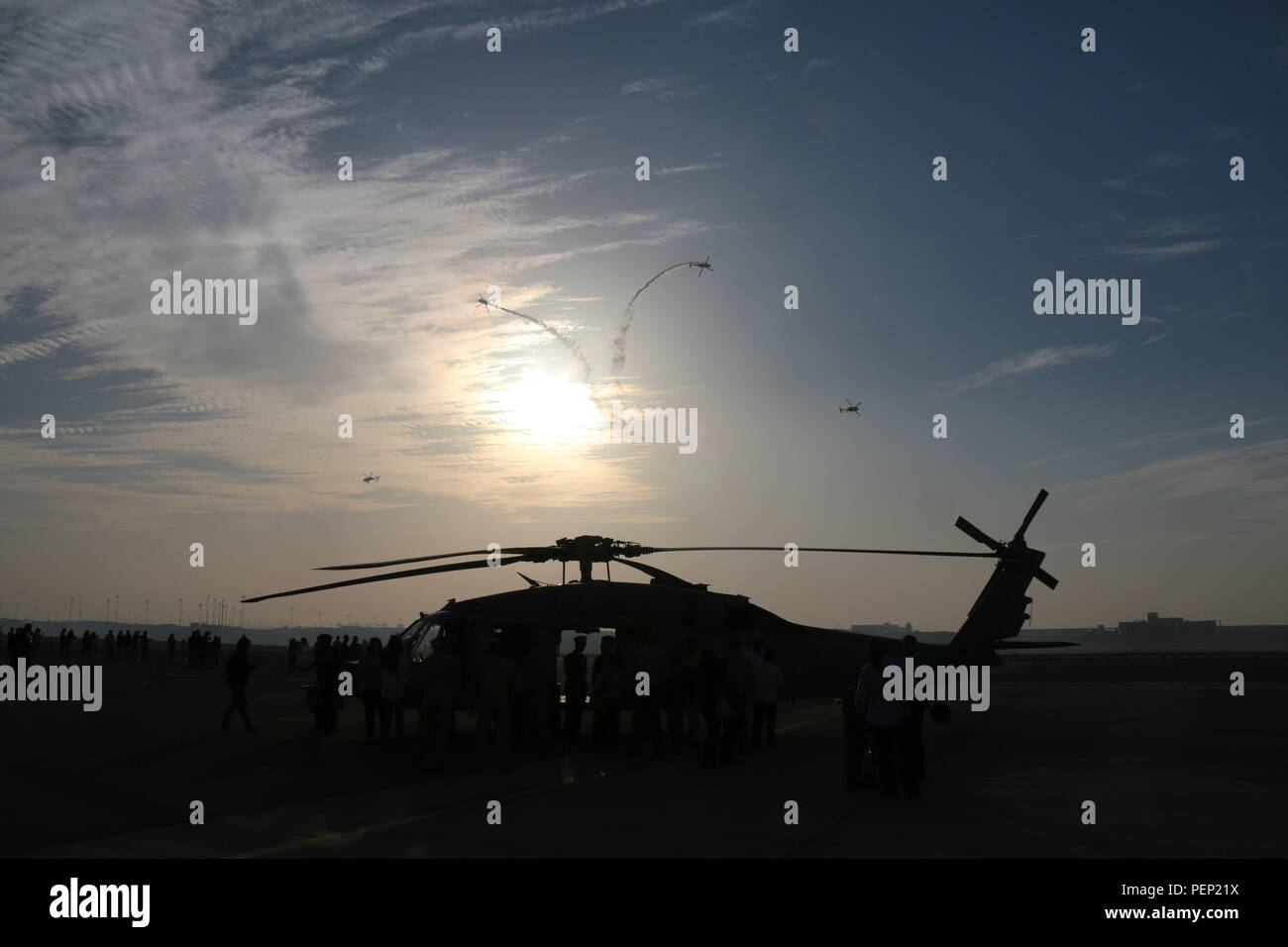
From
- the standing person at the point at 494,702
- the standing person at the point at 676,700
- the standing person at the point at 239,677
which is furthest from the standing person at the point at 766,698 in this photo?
the standing person at the point at 239,677

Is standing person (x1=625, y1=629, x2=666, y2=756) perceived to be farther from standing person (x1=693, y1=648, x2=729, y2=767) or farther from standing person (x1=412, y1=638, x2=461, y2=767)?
standing person (x1=412, y1=638, x2=461, y2=767)

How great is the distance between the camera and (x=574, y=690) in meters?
18.1

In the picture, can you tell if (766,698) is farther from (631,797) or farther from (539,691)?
(631,797)

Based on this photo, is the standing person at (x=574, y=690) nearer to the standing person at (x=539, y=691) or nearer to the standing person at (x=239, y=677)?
the standing person at (x=539, y=691)

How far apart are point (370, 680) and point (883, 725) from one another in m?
10.4

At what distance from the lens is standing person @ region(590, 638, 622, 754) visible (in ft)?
54.1

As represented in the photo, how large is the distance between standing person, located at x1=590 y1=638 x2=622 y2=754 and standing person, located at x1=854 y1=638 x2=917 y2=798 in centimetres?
554

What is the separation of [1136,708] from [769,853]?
2211 centimetres

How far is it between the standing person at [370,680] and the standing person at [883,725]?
32.4ft

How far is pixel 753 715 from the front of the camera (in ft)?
56.1

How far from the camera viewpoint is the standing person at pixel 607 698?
1648cm

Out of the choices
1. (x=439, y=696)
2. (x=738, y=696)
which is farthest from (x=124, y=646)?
(x=738, y=696)

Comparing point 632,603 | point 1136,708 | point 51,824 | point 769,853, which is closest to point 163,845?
point 51,824
